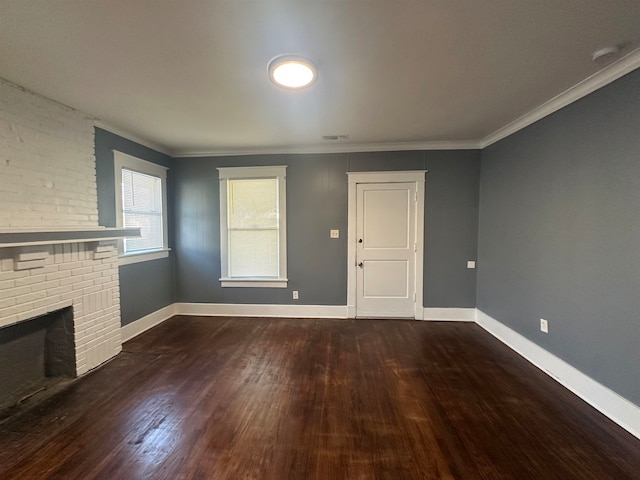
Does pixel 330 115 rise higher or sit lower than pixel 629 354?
higher

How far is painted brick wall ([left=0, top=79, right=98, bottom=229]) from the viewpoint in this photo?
7.40 feet

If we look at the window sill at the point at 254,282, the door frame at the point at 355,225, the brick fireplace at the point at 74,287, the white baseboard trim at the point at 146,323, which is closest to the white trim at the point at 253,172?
the door frame at the point at 355,225

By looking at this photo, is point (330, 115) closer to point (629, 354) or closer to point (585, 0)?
point (585, 0)

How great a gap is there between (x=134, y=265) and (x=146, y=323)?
833 millimetres

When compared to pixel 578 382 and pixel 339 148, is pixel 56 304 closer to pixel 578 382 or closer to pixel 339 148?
pixel 339 148

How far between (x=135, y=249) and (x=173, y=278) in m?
0.88

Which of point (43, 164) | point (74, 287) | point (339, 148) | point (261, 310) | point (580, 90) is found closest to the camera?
point (580, 90)

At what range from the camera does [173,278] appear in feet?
14.6

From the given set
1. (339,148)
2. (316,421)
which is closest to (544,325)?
(316,421)

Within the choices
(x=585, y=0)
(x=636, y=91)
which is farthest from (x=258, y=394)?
(x=636, y=91)

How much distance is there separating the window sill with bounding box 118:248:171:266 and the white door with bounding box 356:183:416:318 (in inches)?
113

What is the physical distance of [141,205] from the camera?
12.6 ft

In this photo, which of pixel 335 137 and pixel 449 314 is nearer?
pixel 335 137

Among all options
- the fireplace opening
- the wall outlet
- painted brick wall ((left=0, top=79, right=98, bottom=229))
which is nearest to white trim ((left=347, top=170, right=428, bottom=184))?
the wall outlet
